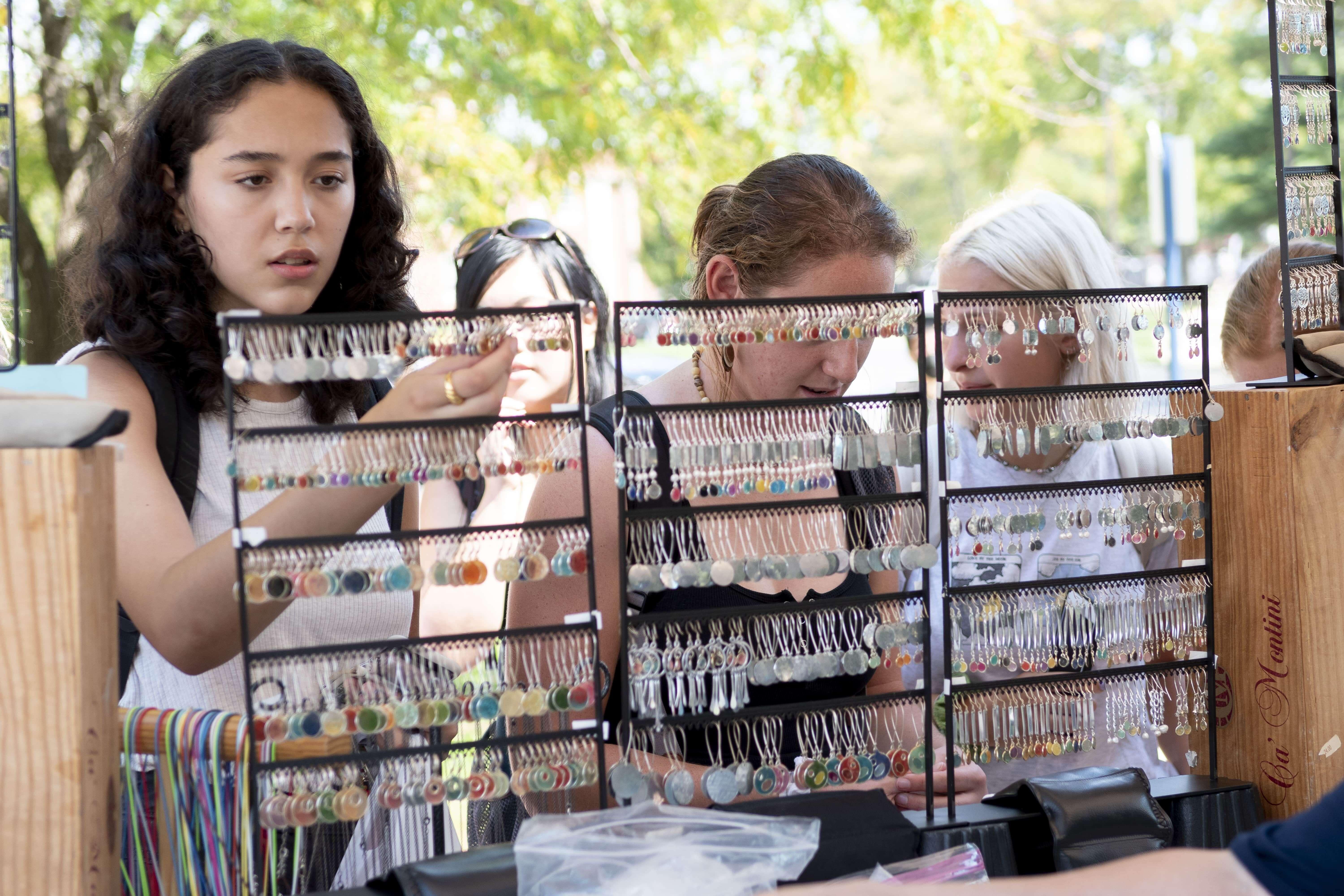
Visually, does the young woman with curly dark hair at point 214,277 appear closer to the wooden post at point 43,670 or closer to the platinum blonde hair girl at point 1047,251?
the wooden post at point 43,670

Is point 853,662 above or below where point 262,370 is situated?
below

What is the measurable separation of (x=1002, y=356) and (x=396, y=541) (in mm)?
1435

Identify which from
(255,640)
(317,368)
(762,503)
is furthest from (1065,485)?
(255,640)

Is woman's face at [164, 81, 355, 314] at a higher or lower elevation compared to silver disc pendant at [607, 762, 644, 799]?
higher

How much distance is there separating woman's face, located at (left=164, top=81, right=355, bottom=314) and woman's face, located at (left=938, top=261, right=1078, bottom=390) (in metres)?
1.22

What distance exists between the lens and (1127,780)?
145cm

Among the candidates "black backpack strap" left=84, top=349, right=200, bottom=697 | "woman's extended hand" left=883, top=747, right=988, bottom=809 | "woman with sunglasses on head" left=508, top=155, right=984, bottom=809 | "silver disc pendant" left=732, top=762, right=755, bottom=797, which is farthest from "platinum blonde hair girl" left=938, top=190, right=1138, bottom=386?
"black backpack strap" left=84, top=349, right=200, bottom=697

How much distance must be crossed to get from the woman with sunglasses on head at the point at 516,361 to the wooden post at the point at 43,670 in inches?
62.6

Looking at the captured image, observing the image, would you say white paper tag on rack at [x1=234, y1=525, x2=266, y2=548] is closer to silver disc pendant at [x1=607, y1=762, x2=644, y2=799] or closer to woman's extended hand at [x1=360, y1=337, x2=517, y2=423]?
woman's extended hand at [x1=360, y1=337, x2=517, y2=423]

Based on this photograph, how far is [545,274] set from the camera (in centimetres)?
303

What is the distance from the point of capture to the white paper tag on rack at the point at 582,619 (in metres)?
1.29

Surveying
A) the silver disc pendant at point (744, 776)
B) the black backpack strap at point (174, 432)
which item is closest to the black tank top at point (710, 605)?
the silver disc pendant at point (744, 776)

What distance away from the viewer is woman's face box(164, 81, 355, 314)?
4.95ft

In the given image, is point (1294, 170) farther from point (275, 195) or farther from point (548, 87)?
point (548, 87)
